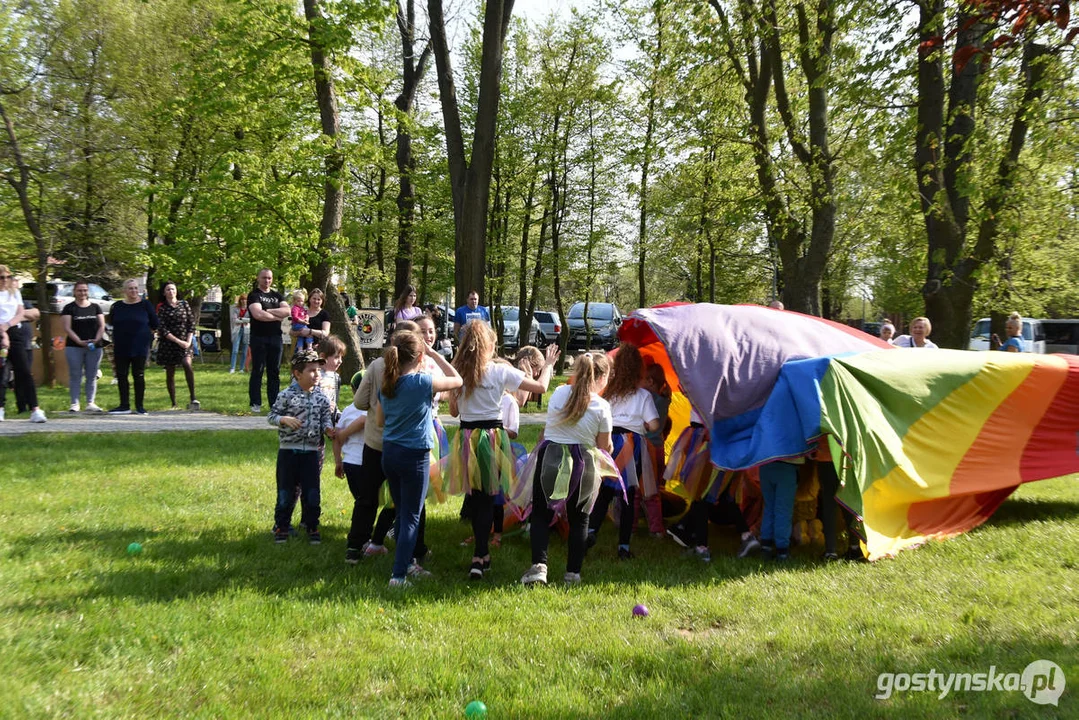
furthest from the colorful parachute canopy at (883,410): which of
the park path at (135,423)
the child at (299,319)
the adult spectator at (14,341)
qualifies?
the adult spectator at (14,341)

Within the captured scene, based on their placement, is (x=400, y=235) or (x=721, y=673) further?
(x=400, y=235)

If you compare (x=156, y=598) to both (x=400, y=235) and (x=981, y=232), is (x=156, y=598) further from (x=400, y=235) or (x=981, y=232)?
(x=400, y=235)

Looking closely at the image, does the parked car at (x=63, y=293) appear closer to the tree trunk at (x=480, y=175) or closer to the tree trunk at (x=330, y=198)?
the tree trunk at (x=330, y=198)

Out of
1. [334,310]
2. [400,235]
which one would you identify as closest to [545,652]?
[334,310]

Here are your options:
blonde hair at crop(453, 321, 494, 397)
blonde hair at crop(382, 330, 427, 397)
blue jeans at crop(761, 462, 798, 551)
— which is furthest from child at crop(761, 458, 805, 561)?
blonde hair at crop(382, 330, 427, 397)

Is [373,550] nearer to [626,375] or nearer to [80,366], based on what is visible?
[626,375]

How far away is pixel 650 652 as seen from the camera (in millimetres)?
4422

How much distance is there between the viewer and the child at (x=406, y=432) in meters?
5.35

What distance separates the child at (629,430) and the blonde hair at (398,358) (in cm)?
213

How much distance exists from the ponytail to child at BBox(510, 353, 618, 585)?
1147 mm

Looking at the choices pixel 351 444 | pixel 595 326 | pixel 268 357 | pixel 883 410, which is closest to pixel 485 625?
pixel 351 444

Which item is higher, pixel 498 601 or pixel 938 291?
pixel 938 291

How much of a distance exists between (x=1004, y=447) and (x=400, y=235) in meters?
22.4

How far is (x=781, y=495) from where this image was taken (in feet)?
20.9
